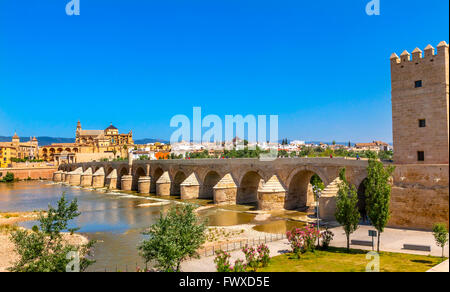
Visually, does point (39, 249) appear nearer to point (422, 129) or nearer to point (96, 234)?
point (96, 234)

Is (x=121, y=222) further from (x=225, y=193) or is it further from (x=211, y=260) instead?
(x=211, y=260)

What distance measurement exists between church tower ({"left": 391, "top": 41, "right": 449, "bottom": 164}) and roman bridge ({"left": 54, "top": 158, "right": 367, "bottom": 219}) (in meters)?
3.76

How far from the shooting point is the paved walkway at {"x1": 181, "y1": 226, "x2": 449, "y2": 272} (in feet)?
46.5

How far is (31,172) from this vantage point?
9031cm

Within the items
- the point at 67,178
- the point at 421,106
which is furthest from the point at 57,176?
the point at 421,106

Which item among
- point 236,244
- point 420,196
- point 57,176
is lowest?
point 236,244

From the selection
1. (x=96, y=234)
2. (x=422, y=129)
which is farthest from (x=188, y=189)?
(x=422, y=129)

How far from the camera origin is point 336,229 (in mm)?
21125

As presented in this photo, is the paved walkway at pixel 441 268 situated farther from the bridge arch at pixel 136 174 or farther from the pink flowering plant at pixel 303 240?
the bridge arch at pixel 136 174

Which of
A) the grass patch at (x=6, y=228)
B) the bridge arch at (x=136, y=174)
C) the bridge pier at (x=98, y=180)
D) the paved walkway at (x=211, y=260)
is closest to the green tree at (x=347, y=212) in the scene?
the paved walkway at (x=211, y=260)

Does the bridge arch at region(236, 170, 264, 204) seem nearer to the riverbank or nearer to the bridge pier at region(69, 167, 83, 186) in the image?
the riverbank

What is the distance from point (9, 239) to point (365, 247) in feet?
62.6

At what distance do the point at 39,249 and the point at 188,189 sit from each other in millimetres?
30323

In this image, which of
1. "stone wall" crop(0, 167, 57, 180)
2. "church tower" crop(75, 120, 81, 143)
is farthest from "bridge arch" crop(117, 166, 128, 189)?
"church tower" crop(75, 120, 81, 143)
